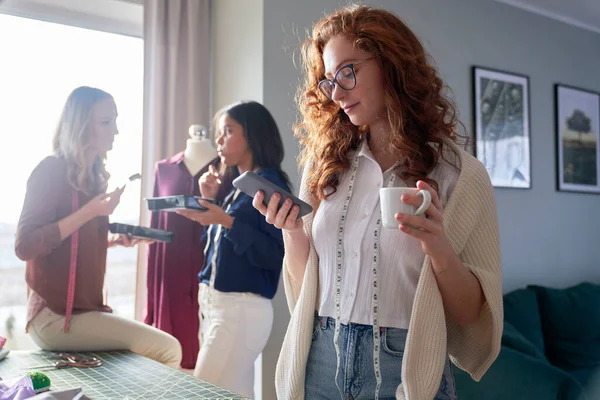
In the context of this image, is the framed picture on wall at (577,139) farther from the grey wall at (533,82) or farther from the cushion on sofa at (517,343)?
the cushion on sofa at (517,343)

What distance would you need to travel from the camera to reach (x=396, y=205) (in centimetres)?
101

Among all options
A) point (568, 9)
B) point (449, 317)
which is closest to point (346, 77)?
point (449, 317)

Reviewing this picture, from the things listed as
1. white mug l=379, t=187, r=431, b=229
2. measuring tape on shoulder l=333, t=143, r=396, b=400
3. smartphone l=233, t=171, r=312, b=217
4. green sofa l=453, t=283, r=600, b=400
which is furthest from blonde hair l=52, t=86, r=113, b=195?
green sofa l=453, t=283, r=600, b=400

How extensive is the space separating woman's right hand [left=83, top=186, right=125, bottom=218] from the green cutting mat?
0.49 meters

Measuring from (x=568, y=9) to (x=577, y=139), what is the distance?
920mm

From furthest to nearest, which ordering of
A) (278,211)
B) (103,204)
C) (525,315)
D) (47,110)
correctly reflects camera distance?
1. (525,315)
2. (47,110)
3. (103,204)
4. (278,211)

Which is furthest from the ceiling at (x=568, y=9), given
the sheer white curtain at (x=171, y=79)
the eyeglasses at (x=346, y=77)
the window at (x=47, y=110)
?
the eyeglasses at (x=346, y=77)

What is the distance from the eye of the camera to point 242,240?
2.05 meters

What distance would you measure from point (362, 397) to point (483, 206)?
1.45 feet

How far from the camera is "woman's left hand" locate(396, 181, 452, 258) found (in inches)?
38.8

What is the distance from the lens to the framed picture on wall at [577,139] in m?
4.10

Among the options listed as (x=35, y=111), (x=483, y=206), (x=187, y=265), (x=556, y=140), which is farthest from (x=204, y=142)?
(x=556, y=140)

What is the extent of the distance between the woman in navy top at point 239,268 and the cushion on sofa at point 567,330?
229 cm

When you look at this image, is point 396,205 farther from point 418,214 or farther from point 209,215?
point 209,215
